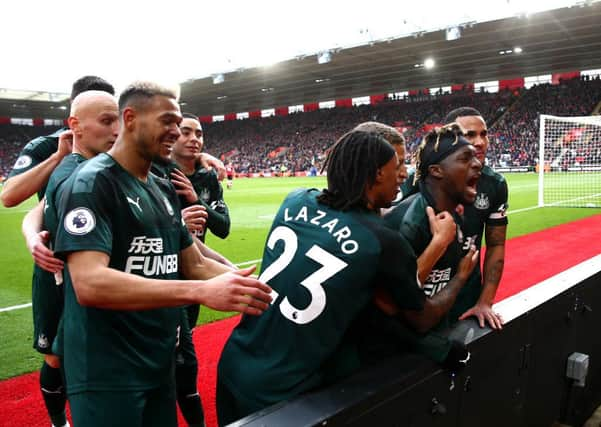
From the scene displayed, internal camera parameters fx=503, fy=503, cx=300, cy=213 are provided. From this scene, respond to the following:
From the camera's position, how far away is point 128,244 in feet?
5.76

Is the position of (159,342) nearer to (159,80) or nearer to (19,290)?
(159,80)

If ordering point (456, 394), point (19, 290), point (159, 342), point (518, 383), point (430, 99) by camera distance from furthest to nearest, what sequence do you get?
point (430, 99), point (19, 290), point (518, 383), point (456, 394), point (159, 342)

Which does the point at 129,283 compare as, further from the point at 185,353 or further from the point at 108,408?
the point at 185,353

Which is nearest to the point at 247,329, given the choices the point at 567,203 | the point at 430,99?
the point at 567,203

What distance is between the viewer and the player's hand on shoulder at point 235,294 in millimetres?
1534

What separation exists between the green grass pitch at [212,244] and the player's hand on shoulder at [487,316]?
3.51 m

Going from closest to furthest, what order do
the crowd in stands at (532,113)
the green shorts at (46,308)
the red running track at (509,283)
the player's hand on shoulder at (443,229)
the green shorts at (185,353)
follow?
the player's hand on shoulder at (443,229), the green shorts at (46,308), the green shorts at (185,353), the red running track at (509,283), the crowd in stands at (532,113)

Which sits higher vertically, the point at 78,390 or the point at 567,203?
the point at 78,390

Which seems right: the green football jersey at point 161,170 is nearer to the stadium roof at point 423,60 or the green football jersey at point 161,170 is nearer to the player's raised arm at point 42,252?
the player's raised arm at point 42,252

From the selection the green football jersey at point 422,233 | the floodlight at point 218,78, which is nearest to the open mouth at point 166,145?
the green football jersey at point 422,233

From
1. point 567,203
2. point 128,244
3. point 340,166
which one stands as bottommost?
point 567,203

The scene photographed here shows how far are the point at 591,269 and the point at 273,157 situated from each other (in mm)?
47978

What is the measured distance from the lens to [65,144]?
2.55m

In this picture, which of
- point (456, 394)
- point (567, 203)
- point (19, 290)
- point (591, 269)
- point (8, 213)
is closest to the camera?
point (456, 394)
